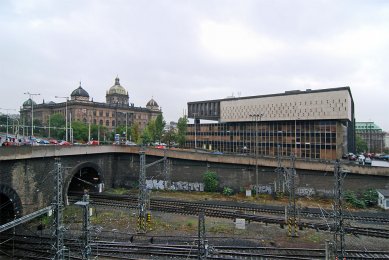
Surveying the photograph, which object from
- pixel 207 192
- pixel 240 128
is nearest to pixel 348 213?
pixel 207 192

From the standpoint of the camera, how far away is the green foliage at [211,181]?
152 ft

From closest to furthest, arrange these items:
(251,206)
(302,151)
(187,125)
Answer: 1. (251,206)
2. (302,151)
3. (187,125)

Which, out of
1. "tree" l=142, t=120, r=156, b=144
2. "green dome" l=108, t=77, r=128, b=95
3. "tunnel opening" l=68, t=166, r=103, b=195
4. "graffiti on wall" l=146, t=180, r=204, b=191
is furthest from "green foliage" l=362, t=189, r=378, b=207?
"green dome" l=108, t=77, r=128, b=95

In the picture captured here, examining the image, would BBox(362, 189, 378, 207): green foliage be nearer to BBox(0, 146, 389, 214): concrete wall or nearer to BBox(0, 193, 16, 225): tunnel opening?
BBox(0, 146, 389, 214): concrete wall

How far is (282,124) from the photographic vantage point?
221ft

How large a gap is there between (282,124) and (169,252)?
5149 centimetres

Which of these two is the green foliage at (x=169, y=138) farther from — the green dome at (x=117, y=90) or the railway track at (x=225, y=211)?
the green dome at (x=117, y=90)

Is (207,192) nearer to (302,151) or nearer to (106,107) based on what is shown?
(302,151)

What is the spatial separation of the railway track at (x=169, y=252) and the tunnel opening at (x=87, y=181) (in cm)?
2194

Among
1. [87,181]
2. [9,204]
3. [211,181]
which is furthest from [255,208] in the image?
[9,204]

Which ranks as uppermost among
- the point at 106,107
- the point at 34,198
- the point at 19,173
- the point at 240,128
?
the point at 106,107

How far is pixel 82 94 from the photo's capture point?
120 m

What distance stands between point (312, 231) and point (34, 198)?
30.1 m

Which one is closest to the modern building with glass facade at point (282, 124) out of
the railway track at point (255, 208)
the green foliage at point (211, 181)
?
the green foliage at point (211, 181)
